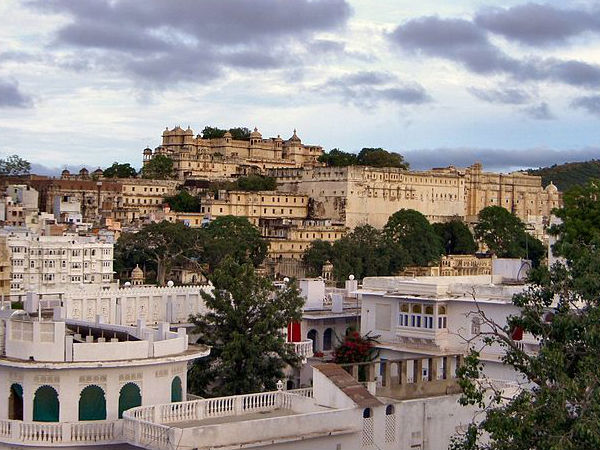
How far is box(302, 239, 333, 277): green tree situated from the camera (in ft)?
302

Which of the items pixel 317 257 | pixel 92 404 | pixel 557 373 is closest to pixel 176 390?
pixel 92 404

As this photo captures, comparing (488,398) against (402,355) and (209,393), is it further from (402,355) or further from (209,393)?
(402,355)

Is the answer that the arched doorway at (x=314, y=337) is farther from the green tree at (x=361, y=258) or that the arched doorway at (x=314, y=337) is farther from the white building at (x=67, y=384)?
the green tree at (x=361, y=258)

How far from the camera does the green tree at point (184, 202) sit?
4336 inches

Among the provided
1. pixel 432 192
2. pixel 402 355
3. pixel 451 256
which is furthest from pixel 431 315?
pixel 432 192

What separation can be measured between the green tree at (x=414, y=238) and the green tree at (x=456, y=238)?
499 centimetres

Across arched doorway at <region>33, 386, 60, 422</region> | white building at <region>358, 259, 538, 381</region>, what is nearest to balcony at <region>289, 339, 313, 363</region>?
white building at <region>358, 259, 538, 381</region>

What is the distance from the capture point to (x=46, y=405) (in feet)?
63.2

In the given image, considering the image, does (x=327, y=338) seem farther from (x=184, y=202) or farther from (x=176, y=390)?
(x=184, y=202)

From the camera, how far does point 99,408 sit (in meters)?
19.3

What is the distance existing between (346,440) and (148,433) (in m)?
3.56

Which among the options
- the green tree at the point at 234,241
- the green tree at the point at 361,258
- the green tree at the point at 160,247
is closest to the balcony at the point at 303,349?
the green tree at the point at 361,258

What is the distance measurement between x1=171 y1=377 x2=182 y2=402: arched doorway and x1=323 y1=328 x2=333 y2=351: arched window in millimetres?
13231

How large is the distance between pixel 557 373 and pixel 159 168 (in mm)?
108022
